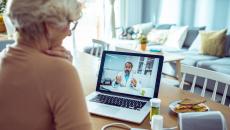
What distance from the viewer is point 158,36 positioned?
495 centimetres

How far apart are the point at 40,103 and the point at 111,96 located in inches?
29.1

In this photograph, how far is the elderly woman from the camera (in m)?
0.76

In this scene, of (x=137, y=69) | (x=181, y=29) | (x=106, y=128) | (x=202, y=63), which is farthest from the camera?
(x=181, y=29)

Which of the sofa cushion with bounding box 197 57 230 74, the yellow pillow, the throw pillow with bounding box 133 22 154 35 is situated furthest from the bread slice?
the throw pillow with bounding box 133 22 154 35

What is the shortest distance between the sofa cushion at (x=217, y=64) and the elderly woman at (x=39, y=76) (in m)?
3.01

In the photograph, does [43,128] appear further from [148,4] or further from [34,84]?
[148,4]

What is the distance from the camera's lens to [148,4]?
5.88 m

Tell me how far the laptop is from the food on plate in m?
0.13

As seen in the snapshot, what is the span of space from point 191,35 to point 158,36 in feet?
1.91

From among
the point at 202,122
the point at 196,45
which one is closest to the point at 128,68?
the point at 202,122

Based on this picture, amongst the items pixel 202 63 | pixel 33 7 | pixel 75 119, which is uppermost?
pixel 33 7

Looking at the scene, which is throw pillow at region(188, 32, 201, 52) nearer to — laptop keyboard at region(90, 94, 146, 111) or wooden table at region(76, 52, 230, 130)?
wooden table at region(76, 52, 230, 130)

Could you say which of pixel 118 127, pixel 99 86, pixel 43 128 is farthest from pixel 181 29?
pixel 43 128

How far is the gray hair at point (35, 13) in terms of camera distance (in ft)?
2.47
